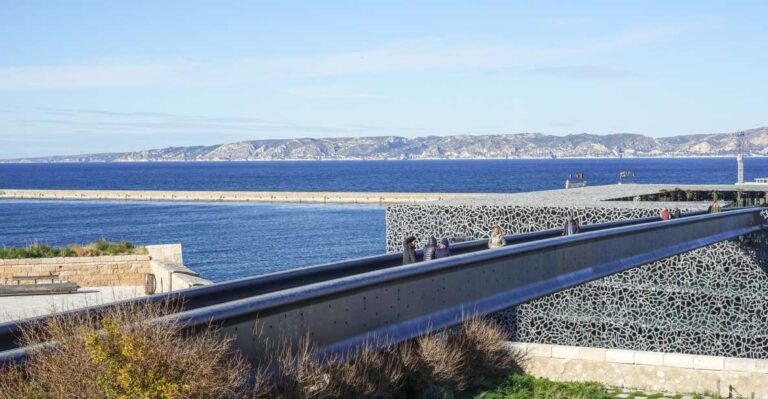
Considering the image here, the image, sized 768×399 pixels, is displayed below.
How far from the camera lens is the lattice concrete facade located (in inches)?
898

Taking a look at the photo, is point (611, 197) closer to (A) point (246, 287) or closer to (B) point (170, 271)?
(B) point (170, 271)

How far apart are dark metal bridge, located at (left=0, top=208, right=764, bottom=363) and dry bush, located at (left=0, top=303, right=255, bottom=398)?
176 millimetres

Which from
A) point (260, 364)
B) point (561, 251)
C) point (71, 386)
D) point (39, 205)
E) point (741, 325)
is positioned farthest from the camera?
point (39, 205)

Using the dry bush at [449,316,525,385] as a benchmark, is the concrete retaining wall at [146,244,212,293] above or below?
below

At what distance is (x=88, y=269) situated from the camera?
28.2 m

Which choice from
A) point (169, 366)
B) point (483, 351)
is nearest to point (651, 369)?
point (483, 351)

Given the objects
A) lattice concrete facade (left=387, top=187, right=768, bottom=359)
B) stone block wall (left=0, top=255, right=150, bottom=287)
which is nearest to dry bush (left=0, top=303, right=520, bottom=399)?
lattice concrete facade (left=387, top=187, right=768, bottom=359)

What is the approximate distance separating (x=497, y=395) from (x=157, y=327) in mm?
6329

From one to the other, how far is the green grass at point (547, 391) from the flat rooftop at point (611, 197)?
11622 millimetres

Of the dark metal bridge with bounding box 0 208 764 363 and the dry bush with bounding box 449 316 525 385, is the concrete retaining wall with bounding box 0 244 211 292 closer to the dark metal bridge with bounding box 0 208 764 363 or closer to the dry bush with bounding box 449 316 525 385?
the dry bush with bounding box 449 316 525 385

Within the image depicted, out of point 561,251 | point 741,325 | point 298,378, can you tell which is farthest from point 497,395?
point 741,325

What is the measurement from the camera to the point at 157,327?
272 inches

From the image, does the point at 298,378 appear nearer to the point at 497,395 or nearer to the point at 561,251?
the point at 497,395

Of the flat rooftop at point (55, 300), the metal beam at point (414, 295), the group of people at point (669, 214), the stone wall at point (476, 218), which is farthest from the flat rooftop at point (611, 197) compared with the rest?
the metal beam at point (414, 295)
